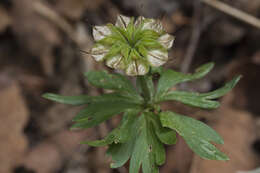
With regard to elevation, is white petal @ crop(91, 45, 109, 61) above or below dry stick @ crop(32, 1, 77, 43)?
below

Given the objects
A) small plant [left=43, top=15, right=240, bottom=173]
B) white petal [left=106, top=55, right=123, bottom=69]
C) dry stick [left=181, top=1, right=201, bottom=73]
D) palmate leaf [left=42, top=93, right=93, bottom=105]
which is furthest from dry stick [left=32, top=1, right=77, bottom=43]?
white petal [left=106, top=55, right=123, bottom=69]

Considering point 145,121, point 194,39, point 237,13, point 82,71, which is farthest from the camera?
point 194,39

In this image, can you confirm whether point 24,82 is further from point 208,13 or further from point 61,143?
point 208,13

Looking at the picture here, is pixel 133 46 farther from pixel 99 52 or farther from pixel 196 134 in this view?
pixel 196 134

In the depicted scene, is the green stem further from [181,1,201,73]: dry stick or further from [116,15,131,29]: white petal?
[181,1,201,73]: dry stick

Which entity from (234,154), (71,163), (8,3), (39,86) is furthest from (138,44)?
(8,3)

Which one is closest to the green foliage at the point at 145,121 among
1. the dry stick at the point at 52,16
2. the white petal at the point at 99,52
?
the white petal at the point at 99,52

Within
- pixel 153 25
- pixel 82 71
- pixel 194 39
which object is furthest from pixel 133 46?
pixel 194 39
